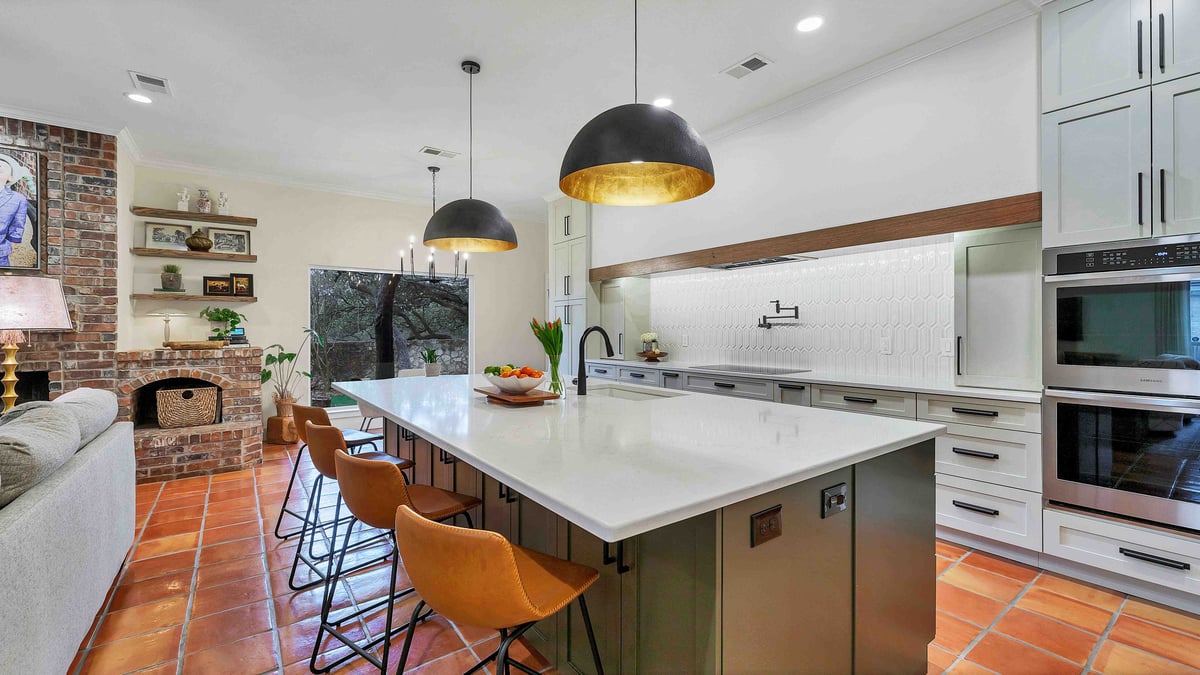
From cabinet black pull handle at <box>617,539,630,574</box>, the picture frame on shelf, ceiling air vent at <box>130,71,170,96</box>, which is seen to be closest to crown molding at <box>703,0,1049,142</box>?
cabinet black pull handle at <box>617,539,630,574</box>

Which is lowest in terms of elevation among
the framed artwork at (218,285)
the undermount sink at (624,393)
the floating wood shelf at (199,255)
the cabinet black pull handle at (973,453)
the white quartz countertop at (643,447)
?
the cabinet black pull handle at (973,453)

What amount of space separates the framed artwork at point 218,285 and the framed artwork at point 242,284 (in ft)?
0.11

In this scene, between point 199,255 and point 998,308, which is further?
point 199,255

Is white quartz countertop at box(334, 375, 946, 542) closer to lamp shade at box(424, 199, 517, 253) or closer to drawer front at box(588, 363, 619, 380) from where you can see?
lamp shade at box(424, 199, 517, 253)

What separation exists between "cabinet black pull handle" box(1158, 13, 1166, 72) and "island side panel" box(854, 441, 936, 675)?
1.97 metres

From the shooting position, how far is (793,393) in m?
3.52

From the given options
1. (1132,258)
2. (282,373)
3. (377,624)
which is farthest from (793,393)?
(282,373)

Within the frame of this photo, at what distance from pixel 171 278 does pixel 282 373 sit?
1.31m

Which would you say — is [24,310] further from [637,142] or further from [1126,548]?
[1126,548]

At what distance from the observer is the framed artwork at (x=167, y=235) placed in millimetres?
4949

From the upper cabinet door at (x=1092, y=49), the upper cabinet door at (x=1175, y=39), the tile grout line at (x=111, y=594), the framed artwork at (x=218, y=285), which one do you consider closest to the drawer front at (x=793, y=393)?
the upper cabinet door at (x=1092, y=49)

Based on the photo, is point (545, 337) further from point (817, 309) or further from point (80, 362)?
point (80, 362)

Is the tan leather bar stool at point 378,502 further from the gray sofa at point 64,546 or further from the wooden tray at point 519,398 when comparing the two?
the gray sofa at point 64,546

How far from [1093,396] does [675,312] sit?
10.7 ft
